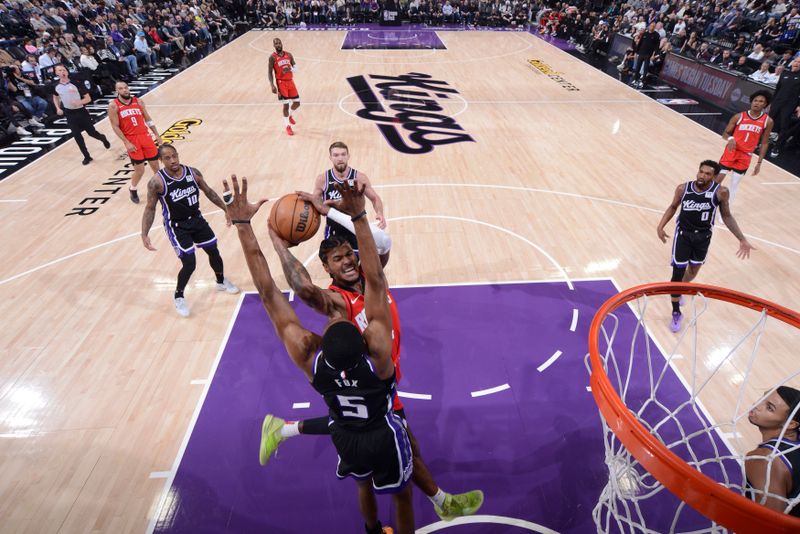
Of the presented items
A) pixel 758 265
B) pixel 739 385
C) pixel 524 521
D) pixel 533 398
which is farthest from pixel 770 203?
pixel 524 521

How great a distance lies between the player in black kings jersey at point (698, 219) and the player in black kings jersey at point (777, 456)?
2.31 m

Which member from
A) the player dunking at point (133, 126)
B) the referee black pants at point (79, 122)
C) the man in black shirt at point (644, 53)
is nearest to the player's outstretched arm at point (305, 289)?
the player dunking at point (133, 126)

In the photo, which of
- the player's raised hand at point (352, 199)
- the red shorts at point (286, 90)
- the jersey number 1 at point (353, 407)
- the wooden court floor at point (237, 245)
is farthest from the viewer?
the red shorts at point (286, 90)

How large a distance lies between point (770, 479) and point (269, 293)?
2.59m

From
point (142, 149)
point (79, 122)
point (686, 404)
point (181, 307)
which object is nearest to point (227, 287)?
point (181, 307)

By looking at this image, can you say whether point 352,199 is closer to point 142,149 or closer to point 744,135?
point 142,149

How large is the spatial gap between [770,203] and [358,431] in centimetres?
793

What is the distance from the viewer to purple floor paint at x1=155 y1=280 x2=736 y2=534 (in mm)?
3359

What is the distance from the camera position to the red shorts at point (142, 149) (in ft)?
22.9

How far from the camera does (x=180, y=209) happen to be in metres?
4.80

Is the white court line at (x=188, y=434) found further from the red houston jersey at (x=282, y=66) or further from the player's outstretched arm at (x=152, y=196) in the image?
the red houston jersey at (x=282, y=66)

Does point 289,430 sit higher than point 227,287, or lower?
higher

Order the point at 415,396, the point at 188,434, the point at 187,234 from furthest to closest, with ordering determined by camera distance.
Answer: the point at 187,234 < the point at 415,396 < the point at 188,434

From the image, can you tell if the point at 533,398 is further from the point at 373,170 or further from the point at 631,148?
the point at 631,148
